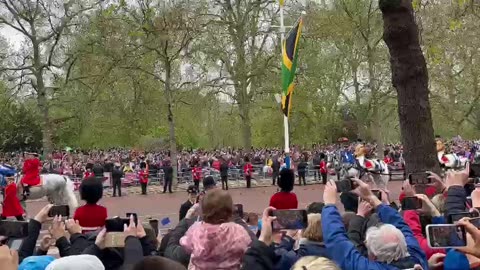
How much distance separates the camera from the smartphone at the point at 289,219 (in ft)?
14.0

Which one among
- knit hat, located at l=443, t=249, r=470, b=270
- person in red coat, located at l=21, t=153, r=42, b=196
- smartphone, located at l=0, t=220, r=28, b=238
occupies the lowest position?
knit hat, located at l=443, t=249, r=470, b=270

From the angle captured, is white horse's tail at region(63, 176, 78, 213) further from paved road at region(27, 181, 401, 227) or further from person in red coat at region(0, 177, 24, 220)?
paved road at region(27, 181, 401, 227)

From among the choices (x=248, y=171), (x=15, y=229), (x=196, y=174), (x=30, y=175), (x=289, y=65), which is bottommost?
(x=15, y=229)

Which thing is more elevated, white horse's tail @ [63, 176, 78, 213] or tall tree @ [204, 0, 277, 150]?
tall tree @ [204, 0, 277, 150]

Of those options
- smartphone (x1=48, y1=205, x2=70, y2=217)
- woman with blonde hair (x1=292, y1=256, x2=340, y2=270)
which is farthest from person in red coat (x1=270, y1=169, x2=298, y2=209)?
woman with blonde hair (x1=292, y1=256, x2=340, y2=270)

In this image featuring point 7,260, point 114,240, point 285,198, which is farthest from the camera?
point 285,198

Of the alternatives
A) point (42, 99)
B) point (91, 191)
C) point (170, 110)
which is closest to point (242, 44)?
point (170, 110)

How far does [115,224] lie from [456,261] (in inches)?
89.3

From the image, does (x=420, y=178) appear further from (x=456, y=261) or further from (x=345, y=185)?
(x=456, y=261)

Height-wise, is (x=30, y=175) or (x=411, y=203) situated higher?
(x=30, y=175)

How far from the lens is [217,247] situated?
4164 mm

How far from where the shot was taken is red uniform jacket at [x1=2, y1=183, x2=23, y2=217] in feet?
43.7

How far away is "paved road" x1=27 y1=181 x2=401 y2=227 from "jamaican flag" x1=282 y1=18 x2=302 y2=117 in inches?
151

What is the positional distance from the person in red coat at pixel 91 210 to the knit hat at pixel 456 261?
3388mm
